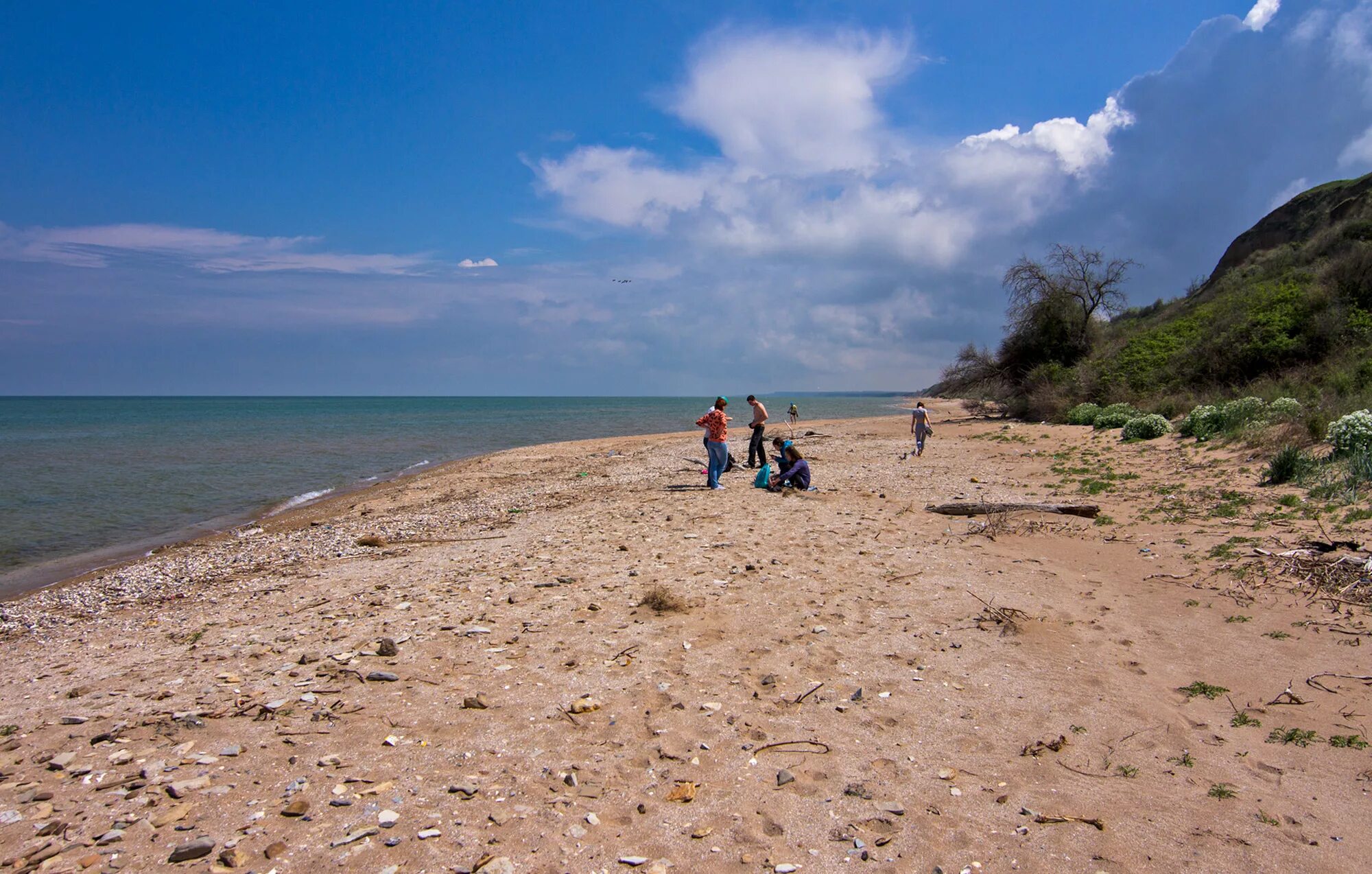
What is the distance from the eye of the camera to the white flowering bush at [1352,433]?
998 cm

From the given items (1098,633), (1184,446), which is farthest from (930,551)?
(1184,446)

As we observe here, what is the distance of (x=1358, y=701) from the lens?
14.3 feet

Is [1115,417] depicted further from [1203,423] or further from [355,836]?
[355,836]

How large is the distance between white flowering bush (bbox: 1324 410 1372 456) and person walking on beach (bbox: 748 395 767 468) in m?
9.30

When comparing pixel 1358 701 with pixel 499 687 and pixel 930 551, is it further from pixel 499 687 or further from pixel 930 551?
pixel 499 687

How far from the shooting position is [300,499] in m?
18.2

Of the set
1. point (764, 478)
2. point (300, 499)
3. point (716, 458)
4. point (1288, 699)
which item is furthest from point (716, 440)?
point (300, 499)

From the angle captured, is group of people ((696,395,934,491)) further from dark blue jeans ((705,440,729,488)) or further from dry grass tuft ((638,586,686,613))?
dry grass tuft ((638,586,686,613))

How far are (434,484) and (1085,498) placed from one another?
15.0m

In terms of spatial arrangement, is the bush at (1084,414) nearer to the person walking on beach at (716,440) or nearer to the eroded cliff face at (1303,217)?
the person walking on beach at (716,440)

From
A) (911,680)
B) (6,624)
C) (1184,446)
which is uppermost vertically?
(1184,446)

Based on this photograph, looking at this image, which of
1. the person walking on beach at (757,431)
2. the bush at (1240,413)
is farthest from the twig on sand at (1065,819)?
the bush at (1240,413)

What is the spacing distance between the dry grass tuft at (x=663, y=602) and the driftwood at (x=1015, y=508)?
557 centimetres

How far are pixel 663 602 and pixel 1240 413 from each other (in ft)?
46.3
